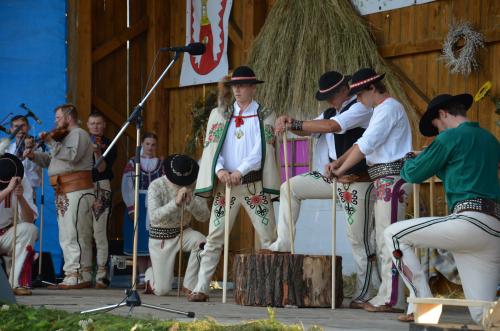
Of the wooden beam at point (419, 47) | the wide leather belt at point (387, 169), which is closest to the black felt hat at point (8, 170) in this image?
the wooden beam at point (419, 47)

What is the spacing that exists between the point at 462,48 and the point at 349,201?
1.90 metres

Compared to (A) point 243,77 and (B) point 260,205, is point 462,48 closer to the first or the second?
(A) point 243,77

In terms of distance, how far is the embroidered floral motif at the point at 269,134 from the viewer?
7.14 m

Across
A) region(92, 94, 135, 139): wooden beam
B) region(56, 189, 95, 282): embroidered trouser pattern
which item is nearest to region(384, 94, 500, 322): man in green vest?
region(56, 189, 95, 282): embroidered trouser pattern

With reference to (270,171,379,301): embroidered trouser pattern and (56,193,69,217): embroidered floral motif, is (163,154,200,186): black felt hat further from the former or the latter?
(270,171,379,301): embroidered trouser pattern

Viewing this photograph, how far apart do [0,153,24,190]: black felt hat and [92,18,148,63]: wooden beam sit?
8.64ft

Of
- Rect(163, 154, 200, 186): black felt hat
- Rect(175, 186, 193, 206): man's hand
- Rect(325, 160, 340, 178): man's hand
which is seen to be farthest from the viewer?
Rect(163, 154, 200, 186): black felt hat

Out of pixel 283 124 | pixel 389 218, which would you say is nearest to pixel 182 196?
pixel 283 124

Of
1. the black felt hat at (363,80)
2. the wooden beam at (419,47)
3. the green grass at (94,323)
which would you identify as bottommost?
the green grass at (94,323)

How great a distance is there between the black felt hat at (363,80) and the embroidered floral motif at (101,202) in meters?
3.61

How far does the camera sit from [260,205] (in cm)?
713

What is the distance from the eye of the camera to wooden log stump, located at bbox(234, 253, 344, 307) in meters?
6.56

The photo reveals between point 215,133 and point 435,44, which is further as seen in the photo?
point 435,44

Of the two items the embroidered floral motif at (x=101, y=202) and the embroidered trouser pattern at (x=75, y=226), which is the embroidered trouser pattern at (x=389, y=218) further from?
the embroidered floral motif at (x=101, y=202)
